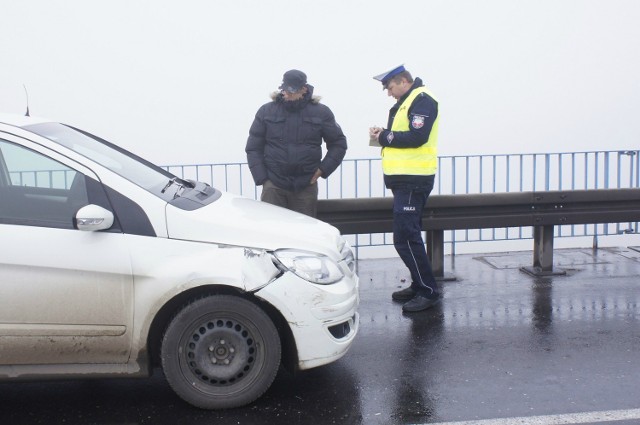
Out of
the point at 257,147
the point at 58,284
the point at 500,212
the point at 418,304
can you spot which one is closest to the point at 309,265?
the point at 58,284

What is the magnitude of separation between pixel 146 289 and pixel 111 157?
1.08 metres

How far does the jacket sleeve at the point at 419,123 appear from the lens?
5988mm

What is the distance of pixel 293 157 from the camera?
6.57m

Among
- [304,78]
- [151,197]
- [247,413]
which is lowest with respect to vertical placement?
[247,413]

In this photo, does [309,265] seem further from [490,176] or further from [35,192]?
[490,176]

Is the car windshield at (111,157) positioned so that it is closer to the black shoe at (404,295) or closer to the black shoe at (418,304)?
the black shoe at (418,304)

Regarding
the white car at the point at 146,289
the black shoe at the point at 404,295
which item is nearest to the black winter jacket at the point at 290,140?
the black shoe at the point at 404,295

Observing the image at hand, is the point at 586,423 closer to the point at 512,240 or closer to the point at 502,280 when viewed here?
the point at 502,280

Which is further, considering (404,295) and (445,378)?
(404,295)

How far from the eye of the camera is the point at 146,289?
162 inches

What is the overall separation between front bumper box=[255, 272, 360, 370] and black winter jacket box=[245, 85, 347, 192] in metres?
2.34

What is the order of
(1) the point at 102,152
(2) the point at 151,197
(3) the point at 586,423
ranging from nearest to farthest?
(3) the point at 586,423
(2) the point at 151,197
(1) the point at 102,152

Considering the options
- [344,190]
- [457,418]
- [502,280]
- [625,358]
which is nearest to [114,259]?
[457,418]

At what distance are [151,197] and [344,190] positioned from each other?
4.82 meters
